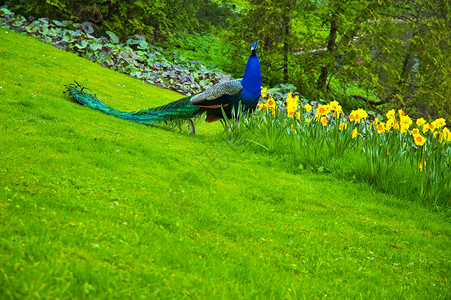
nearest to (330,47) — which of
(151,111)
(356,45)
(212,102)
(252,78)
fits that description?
(356,45)

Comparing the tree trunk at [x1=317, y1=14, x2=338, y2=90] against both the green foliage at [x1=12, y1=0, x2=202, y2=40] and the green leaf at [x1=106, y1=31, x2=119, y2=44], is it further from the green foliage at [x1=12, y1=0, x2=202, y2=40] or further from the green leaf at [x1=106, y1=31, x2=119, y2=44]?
the green leaf at [x1=106, y1=31, x2=119, y2=44]

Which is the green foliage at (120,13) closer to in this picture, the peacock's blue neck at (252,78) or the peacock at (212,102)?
the peacock at (212,102)

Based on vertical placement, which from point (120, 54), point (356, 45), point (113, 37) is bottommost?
point (120, 54)

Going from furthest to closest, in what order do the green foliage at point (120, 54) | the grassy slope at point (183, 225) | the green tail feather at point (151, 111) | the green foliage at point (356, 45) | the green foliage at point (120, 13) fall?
the green foliage at point (120, 13) → the green foliage at point (356, 45) → the green foliage at point (120, 54) → the green tail feather at point (151, 111) → the grassy slope at point (183, 225)

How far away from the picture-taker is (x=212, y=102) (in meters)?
6.91

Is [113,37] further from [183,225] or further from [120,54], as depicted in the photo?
[183,225]

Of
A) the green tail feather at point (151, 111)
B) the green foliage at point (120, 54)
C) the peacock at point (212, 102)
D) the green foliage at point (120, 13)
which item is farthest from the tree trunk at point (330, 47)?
the green tail feather at point (151, 111)

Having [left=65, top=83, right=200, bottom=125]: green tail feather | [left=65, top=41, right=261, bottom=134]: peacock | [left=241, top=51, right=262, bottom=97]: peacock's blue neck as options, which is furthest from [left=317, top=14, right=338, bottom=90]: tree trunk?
[left=65, top=83, right=200, bottom=125]: green tail feather

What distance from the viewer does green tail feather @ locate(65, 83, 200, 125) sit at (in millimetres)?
7254

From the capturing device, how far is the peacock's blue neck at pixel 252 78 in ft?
22.2

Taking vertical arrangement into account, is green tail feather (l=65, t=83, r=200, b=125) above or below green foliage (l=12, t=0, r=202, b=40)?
below

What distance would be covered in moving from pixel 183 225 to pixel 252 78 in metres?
3.91

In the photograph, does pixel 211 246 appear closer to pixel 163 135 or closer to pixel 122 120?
pixel 163 135

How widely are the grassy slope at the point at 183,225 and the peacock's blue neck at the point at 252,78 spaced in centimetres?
124
